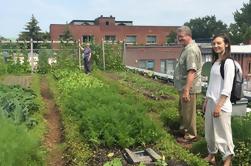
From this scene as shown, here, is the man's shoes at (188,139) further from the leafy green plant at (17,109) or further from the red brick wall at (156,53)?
the red brick wall at (156,53)

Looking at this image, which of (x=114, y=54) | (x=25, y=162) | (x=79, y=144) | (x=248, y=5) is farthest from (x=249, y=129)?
(x=248, y=5)

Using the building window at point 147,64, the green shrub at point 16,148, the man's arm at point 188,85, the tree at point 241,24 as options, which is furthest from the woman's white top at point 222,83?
the tree at point 241,24

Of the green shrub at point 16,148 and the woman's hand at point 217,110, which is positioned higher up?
the woman's hand at point 217,110

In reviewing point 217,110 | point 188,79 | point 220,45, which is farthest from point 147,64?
point 217,110

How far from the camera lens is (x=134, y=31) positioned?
196 feet

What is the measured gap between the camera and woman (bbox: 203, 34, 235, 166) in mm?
5133

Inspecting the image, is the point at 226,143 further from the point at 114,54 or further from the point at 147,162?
the point at 114,54

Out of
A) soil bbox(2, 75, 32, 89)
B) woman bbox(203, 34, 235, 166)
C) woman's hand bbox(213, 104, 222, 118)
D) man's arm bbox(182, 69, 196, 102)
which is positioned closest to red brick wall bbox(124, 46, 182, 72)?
soil bbox(2, 75, 32, 89)

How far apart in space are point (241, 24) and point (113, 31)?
83.9 ft

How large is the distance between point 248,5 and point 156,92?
66530 mm

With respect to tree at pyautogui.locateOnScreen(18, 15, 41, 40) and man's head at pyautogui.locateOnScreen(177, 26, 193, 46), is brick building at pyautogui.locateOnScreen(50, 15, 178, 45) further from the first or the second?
man's head at pyautogui.locateOnScreen(177, 26, 193, 46)

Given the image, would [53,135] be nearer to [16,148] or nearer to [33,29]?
[16,148]

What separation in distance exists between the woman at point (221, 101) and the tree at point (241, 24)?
2412 inches

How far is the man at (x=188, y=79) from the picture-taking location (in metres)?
6.64
